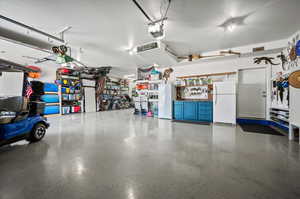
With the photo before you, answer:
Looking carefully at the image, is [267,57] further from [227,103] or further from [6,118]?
[6,118]

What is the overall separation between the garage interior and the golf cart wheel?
2 cm

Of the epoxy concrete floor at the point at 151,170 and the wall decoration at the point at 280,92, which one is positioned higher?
the wall decoration at the point at 280,92

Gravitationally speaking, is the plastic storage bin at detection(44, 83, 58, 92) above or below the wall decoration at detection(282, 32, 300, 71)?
below

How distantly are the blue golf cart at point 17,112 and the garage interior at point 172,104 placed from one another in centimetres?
2

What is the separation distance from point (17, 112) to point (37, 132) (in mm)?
701

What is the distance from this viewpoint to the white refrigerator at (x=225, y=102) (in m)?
4.54

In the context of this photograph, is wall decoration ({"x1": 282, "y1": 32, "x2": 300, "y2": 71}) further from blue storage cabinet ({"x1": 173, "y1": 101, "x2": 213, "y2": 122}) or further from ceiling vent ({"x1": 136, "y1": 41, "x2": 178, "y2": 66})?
ceiling vent ({"x1": 136, "y1": 41, "x2": 178, "y2": 66})

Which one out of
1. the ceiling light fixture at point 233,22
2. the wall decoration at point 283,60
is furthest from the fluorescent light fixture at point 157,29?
the wall decoration at point 283,60

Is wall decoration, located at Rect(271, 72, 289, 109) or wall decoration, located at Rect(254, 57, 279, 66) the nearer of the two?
wall decoration, located at Rect(271, 72, 289, 109)

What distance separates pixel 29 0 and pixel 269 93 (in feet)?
24.7

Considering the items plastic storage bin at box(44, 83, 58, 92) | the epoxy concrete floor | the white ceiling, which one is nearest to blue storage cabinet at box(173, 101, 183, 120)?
the white ceiling

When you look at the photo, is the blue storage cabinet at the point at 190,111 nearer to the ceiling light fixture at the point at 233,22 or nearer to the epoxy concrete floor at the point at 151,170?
the epoxy concrete floor at the point at 151,170

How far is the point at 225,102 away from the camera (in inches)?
183

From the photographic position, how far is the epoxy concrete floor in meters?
1.33
